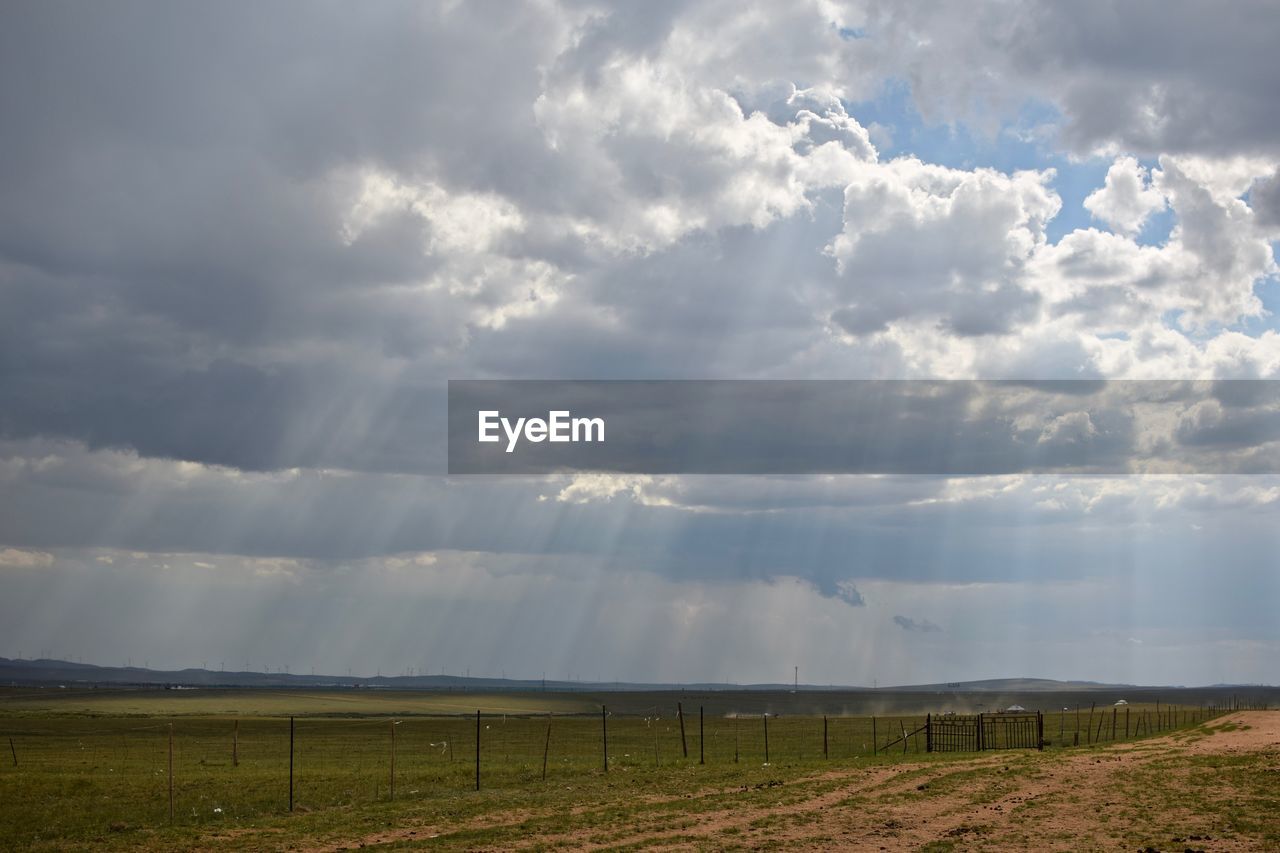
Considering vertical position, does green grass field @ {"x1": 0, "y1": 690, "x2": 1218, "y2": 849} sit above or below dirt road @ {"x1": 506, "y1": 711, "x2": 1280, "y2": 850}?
below

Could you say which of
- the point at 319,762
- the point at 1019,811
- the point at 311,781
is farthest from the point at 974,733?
the point at 319,762

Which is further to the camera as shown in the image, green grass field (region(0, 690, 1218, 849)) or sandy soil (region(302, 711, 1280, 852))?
green grass field (region(0, 690, 1218, 849))

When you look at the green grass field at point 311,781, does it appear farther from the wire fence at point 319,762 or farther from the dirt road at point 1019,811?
the dirt road at point 1019,811


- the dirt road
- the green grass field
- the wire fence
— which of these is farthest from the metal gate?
the dirt road

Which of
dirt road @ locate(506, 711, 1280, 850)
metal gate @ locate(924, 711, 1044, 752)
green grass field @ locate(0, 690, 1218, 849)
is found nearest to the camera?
dirt road @ locate(506, 711, 1280, 850)

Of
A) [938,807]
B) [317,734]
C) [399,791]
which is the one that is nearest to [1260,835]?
[938,807]

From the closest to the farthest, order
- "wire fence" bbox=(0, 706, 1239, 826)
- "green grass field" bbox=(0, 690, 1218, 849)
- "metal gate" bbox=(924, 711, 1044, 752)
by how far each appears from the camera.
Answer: "green grass field" bbox=(0, 690, 1218, 849)
"wire fence" bbox=(0, 706, 1239, 826)
"metal gate" bbox=(924, 711, 1044, 752)

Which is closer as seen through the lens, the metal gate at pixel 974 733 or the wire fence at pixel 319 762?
the wire fence at pixel 319 762

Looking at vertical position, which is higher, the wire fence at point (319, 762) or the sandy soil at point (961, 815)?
the sandy soil at point (961, 815)

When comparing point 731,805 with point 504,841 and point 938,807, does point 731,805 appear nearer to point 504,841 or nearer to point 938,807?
point 938,807

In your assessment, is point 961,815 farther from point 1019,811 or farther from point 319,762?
point 319,762

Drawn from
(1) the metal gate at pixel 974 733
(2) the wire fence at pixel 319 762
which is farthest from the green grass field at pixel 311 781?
(1) the metal gate at pixel 974 733

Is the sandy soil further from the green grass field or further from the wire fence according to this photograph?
the wire fence

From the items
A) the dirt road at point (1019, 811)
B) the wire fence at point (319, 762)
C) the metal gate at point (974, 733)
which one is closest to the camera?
the dirt road at point (1019, 811)
